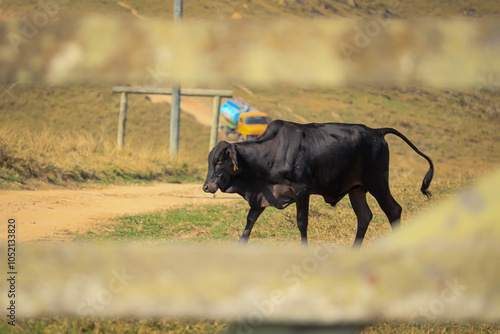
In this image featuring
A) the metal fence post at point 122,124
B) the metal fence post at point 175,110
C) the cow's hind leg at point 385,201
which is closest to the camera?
the cow's hind leg at point 385,201

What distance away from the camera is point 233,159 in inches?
251

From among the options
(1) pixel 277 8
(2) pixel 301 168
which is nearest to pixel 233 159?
(2) pixel 301 168

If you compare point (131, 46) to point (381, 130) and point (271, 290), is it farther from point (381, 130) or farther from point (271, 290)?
point (381, 130)

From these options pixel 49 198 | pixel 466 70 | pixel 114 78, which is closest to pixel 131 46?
pixel 114 78

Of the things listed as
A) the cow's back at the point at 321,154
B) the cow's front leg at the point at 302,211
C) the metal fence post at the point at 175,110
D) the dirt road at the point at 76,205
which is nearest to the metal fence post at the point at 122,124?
the metal fence post at the point at 175,110

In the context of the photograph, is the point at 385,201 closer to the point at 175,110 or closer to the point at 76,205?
the point at 76,205

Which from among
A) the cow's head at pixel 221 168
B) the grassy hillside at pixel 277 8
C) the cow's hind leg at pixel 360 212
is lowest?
the cow's hind leg at pixel 360 212

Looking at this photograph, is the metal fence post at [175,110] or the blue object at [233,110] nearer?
the metal fence post at [175,110]

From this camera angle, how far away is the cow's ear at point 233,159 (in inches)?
251

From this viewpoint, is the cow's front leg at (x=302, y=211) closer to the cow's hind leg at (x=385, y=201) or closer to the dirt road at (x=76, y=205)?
the cow's hind leg at (x=385, y=201)

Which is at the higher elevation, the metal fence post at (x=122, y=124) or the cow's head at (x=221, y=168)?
the cow's head at (x=221, y=168)

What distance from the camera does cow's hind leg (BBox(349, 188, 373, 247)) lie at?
711 cm

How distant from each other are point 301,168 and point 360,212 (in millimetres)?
975

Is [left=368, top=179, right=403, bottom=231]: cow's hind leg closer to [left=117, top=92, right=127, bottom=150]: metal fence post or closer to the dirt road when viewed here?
the dirt road
